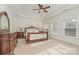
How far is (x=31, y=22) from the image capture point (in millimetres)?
2166

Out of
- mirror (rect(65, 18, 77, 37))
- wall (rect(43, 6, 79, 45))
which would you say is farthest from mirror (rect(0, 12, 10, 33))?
mirror (rect(65, 18, 77, 37))

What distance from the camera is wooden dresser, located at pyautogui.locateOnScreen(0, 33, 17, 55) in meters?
2.00

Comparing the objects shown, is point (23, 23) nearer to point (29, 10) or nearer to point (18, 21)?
point (18, 21)

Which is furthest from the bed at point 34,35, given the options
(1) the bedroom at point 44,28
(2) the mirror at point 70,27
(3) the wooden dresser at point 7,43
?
(2) the mirror at point 70,27

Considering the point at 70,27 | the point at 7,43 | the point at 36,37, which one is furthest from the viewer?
the point at 36,37

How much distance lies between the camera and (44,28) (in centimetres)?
221

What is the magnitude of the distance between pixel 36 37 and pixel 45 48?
0.29 m

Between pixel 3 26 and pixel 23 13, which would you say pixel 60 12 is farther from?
pixel 3 26

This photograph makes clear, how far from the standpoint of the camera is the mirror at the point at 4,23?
2072mm

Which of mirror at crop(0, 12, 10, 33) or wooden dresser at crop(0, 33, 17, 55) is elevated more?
mirror at crop(0, 12, 10, 33)

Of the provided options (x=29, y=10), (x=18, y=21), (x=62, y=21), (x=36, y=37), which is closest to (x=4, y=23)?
(x=18, y=21)

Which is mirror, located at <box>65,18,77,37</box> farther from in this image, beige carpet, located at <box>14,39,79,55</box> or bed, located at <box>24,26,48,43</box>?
bed, located at <box>24,26,48,43</box>

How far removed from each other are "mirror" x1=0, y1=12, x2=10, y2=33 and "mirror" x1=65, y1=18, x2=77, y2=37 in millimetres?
1119
